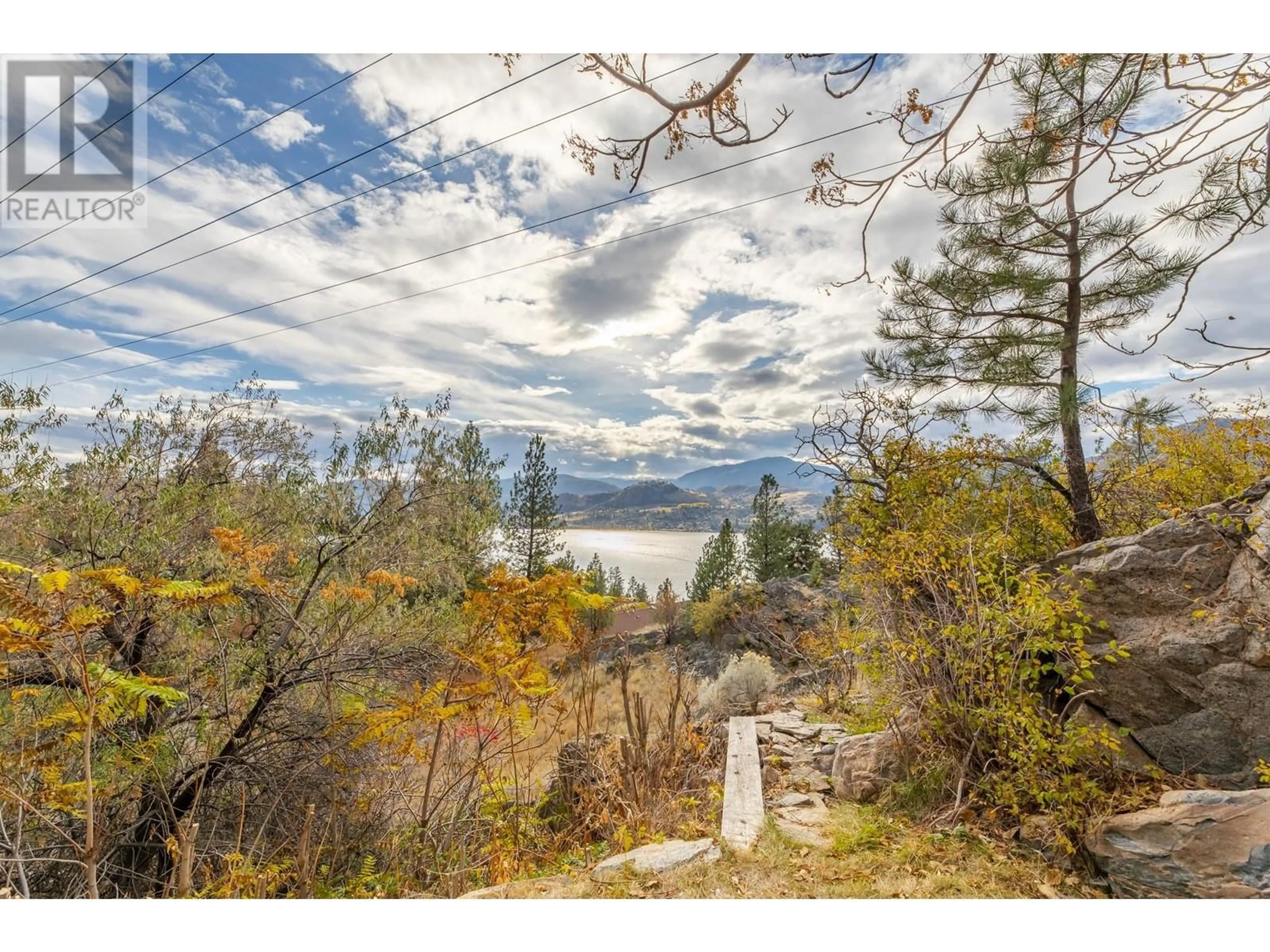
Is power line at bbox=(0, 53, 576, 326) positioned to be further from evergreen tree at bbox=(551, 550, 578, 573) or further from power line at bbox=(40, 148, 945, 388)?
evergreen tree at bbox=(551, 550, 578, 573)

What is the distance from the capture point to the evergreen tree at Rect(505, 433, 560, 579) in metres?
10.8

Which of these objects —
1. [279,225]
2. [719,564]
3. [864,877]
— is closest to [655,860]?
[864,877]

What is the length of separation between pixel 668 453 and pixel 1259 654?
3.30 meters

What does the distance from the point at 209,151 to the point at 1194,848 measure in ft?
14.9

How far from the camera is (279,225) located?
2859mm

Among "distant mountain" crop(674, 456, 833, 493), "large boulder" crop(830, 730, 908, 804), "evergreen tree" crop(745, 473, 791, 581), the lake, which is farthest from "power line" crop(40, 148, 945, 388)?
"evergreen tree" crop(745, 473, 791, 581)

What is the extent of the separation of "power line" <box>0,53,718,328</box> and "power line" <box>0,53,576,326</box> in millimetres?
56

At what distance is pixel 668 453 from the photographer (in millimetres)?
4414

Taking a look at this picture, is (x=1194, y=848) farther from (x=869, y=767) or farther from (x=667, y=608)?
(x=667, y=608)

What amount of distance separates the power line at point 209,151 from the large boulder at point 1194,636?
3.62 m

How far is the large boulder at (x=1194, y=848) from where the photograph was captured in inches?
53.2

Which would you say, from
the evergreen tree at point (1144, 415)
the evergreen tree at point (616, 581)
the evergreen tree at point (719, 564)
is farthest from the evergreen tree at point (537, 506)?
the evergreen tree at point (1144, 415)

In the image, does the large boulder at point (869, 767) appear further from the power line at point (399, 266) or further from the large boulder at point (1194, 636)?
the power line at point (399, 266)
